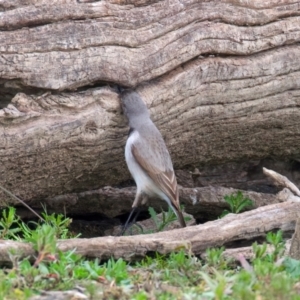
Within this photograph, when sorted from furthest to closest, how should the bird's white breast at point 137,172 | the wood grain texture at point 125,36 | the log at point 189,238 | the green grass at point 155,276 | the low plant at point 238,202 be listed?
the low plant at point 238,202, the bird's white breast at point 137,172, the wood grain texture at point 125,36, the log at point 189,238, the green grass at point 155,276

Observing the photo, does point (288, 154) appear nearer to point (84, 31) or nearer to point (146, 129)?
point (146, 129)

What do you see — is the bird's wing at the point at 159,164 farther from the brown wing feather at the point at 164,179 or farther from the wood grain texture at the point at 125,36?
the wood grain texture at the point at 125,36

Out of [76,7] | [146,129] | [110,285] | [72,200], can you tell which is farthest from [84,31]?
[110,285]

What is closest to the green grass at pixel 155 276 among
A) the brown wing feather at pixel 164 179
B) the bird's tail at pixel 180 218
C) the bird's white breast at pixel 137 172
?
the bird's tail at pixel 180 218

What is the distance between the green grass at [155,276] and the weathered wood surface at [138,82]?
142 centimetres

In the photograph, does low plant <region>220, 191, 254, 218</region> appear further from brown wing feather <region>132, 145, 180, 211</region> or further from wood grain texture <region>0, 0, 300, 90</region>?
wood grain texture <region>0, 0, 300, 90</region>

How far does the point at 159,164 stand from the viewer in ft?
24.6

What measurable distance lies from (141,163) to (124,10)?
4.52 ft

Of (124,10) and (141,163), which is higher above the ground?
(124,10)

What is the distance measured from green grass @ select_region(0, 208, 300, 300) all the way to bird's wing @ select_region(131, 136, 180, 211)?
1.62 metres

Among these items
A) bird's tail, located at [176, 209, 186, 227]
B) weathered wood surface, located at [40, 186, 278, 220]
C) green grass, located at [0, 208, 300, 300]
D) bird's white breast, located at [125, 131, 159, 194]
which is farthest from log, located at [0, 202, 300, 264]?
weathered wood surface, located at [40, 186, 278, 220]

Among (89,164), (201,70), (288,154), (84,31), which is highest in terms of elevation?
(84,31)

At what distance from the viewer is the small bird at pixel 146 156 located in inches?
279

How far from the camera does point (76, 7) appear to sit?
6906 millimetres
